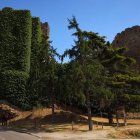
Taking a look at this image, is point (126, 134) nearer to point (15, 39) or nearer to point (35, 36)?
point (15, 39)

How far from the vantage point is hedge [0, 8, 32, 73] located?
187 feet

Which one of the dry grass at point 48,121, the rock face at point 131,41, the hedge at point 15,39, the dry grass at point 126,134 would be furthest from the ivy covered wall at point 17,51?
the rock face at point 131,41

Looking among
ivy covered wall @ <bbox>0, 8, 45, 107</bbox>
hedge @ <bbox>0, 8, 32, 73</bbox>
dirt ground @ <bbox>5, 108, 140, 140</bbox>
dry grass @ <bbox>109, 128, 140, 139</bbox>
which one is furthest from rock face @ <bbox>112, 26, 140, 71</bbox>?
dry grass @ <bbox>109, 128, 140, 139</bbox>

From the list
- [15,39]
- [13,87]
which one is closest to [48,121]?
[13,87]

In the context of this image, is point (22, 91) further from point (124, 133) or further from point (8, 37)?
point (124, 133)

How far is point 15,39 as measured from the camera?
190 feet

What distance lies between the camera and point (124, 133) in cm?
3822

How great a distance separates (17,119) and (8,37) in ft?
47.0

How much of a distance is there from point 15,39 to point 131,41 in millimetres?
32373

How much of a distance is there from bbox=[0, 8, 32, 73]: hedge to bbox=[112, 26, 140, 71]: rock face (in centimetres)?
2825

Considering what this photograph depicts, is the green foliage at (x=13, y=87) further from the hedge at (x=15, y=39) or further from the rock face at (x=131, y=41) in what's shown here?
the rock face at (x=131, y=41)

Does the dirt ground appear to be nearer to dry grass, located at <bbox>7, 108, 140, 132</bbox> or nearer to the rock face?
dry grass, located at <bbox>7, 108, 140, 132</bbox>

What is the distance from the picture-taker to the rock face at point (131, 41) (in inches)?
3150

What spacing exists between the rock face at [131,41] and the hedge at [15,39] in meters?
28.3
